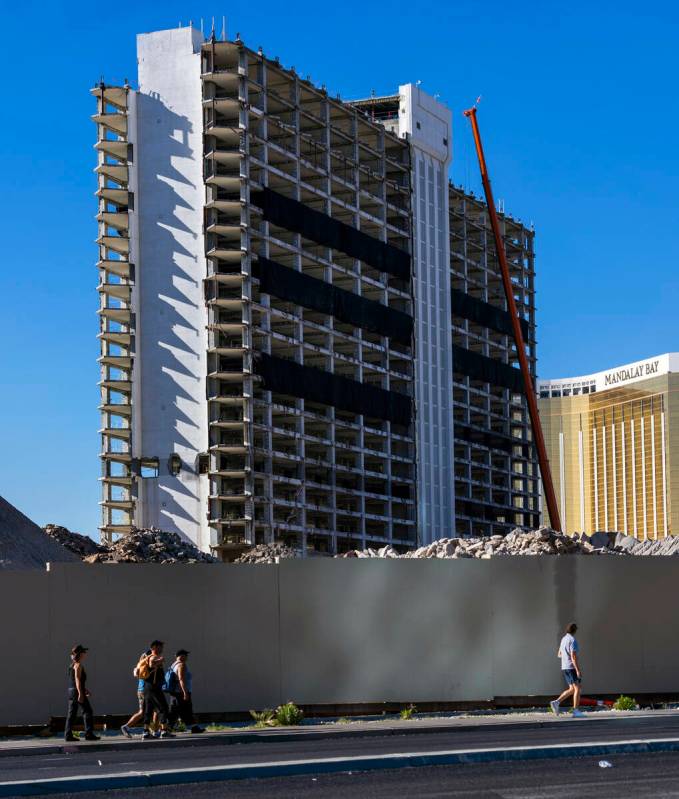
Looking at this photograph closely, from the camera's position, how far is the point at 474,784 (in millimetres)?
16297

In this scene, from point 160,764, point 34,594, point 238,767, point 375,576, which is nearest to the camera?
point 238,767

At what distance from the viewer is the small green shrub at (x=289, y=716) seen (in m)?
27.9


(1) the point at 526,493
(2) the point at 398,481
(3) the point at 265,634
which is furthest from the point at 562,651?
(1) the point at 526,493

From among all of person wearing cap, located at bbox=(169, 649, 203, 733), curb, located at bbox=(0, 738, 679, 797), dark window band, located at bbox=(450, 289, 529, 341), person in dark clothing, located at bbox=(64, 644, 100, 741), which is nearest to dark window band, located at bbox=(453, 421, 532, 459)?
dark window band, located at bbox=(450, 289, 529, 341)

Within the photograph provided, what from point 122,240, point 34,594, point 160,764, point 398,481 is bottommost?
point 160,764

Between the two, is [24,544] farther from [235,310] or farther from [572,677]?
[235,310]

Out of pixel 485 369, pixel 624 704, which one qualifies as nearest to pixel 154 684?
pixel 624 704

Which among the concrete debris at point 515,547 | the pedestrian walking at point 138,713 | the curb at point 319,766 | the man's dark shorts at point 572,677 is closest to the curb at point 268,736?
the pedestrian walking at point 138,713

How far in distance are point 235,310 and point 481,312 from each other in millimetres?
38645

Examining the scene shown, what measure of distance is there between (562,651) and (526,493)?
350 ft

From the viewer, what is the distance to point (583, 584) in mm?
30656

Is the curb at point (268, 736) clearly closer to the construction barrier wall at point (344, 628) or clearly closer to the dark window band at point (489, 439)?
the construction barrier wall at point (344, 628)

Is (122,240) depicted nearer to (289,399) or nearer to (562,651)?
(289,399)

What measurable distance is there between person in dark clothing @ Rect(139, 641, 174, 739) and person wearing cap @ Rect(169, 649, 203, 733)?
762 mm
